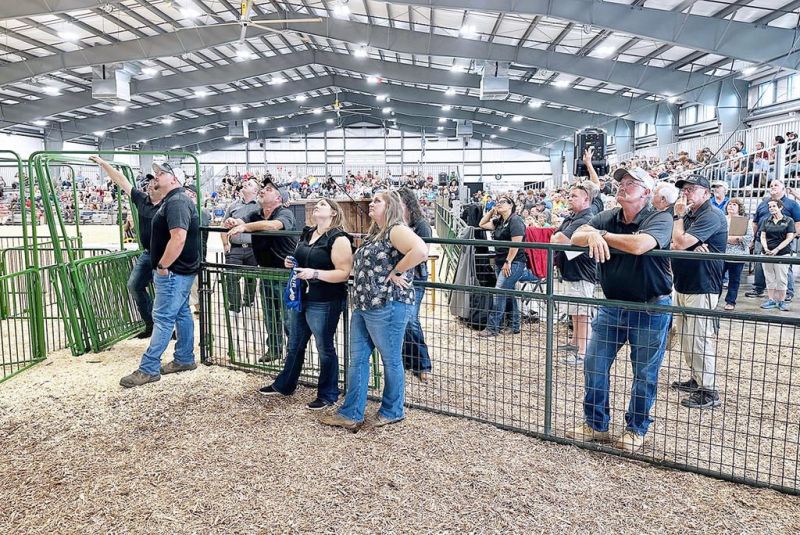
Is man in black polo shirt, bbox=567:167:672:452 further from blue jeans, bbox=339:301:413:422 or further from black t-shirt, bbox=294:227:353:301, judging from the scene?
black t-shirt, bbox=294:227:353:301

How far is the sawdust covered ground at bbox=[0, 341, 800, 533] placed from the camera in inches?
108

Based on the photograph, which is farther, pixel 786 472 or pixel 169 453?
pixel 169 453

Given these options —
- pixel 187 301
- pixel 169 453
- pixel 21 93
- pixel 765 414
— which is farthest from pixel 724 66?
pixel 21 93

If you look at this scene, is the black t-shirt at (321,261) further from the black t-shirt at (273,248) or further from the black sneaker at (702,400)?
the black sneaker at (702,400)

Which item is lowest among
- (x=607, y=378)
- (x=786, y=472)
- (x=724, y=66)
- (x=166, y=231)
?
(x=786, y=472)

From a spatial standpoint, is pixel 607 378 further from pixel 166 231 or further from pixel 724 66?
pixel 724 66

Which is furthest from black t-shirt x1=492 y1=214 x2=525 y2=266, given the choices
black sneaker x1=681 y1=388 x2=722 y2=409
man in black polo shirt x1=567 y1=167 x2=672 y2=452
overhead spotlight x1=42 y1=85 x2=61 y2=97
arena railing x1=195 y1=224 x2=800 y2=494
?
overhead spotlight x1=42 y1=85 x2=61 y2=97

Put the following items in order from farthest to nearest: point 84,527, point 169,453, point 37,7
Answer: point 37,7, point 169,453, point 84,527

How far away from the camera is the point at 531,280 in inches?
267

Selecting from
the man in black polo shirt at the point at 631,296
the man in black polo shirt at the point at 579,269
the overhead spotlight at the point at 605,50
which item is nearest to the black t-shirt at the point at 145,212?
the man in black polo shirt at the point at 579,269

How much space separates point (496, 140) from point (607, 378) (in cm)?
3558

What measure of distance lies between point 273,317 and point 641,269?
2.95 m

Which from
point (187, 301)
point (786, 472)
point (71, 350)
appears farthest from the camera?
point (71, 350)

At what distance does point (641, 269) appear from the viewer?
3273 mm
